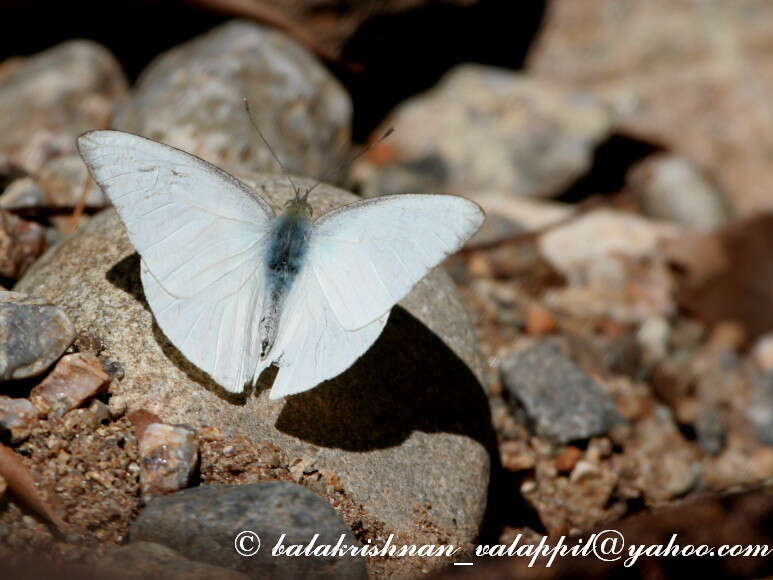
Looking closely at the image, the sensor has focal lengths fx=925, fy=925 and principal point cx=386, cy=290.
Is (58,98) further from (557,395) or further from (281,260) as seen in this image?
(557,395)

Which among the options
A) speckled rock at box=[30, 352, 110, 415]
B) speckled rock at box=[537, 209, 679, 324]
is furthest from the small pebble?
speckled rock at box=[30, 352, 110, 415]

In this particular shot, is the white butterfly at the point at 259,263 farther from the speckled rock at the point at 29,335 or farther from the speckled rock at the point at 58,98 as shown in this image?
the speckled rock at the point at 58,98

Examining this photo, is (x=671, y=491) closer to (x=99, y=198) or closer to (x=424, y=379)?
(x=424, y=379)

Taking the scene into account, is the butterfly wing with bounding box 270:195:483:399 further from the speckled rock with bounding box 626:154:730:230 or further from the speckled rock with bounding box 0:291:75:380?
the speckled rock with bounding box 626:154:730:230

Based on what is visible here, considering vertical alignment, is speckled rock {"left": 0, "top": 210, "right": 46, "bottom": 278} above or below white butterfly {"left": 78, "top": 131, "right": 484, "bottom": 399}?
below

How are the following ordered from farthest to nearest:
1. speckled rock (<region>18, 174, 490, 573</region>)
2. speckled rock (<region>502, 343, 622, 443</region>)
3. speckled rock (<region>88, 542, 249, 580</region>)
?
speckled rock (<region>502, 343, 622, 443</region>), speckled rock (<region>18, 174, 490, 573</region>), speckled rock (<region>88, 542, 249, 580</region>)
